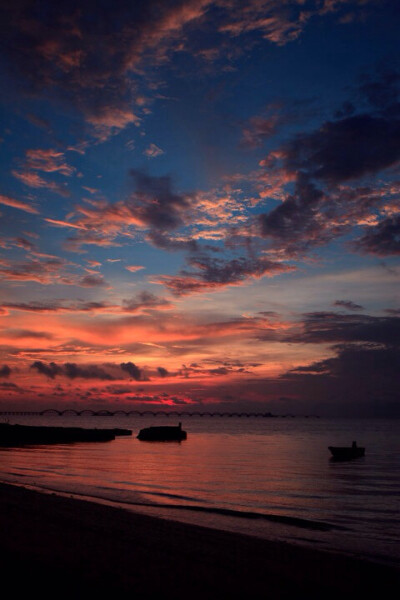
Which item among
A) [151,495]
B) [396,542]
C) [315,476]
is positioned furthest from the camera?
[315,476]

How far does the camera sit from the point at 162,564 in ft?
40.1

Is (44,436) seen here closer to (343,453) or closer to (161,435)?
(161,435)

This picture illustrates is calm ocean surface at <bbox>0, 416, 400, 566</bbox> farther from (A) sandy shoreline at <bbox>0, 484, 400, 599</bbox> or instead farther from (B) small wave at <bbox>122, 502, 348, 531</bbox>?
(A) sandy shoreline at <bbox>0, 484, 400, 599</bbox>

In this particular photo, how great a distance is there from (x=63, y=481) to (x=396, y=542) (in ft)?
80.0

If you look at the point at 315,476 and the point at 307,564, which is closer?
the point at 307,564

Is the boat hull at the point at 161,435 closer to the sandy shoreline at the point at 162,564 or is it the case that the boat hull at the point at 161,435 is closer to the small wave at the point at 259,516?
the small wave at the point at 259,516

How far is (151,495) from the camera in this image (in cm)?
2952

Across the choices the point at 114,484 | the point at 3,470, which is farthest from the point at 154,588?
the point at 3,470

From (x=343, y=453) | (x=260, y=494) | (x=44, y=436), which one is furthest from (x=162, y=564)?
(x=44, y=436)

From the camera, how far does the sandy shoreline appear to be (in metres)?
10.2

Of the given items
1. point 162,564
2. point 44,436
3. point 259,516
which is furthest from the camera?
point 44,436

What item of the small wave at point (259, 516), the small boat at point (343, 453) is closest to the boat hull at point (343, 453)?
the small boat at point (343, 453)

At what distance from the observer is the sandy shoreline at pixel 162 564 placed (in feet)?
33.6

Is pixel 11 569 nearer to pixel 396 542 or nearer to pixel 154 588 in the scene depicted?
pixel 154 588
